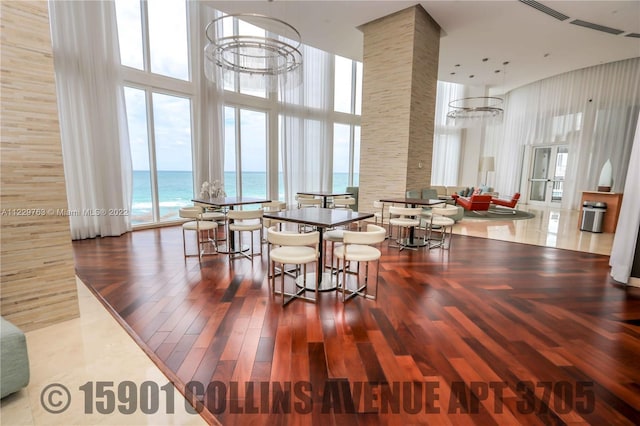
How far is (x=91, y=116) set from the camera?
5090mm

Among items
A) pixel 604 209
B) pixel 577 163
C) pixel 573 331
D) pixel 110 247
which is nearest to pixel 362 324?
pixel 573 331

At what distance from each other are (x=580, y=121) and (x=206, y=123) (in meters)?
12.2

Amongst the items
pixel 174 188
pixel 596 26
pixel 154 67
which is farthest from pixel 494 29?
pixel 174 188

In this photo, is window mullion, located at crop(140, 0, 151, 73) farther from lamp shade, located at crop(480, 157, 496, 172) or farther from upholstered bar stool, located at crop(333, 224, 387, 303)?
lamp shade, located at crop(480, 157, 496, 172)

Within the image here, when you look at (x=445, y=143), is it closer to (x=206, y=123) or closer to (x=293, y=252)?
(x=206, y=123)

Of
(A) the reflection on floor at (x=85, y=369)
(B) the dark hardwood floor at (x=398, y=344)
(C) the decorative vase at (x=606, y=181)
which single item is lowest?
(A) the reflection on floor at (x=85, y=369)

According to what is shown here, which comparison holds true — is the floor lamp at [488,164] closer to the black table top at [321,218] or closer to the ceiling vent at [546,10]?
the ceiling vent at [546,10]

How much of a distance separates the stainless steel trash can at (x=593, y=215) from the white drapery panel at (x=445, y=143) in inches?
263

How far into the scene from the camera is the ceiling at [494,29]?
588 cm

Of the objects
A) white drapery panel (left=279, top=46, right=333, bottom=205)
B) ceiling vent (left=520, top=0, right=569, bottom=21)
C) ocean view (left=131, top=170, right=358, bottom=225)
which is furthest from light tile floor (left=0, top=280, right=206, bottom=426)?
ocean view (left=131, top=170, right=358, bottom=225)

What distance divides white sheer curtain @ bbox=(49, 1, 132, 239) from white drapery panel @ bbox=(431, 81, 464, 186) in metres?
11.8

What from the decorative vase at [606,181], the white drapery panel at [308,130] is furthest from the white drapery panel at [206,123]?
the decorative vase at [606,181]

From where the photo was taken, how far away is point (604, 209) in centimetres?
637

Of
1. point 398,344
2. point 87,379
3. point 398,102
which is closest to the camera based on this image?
point 87,379
